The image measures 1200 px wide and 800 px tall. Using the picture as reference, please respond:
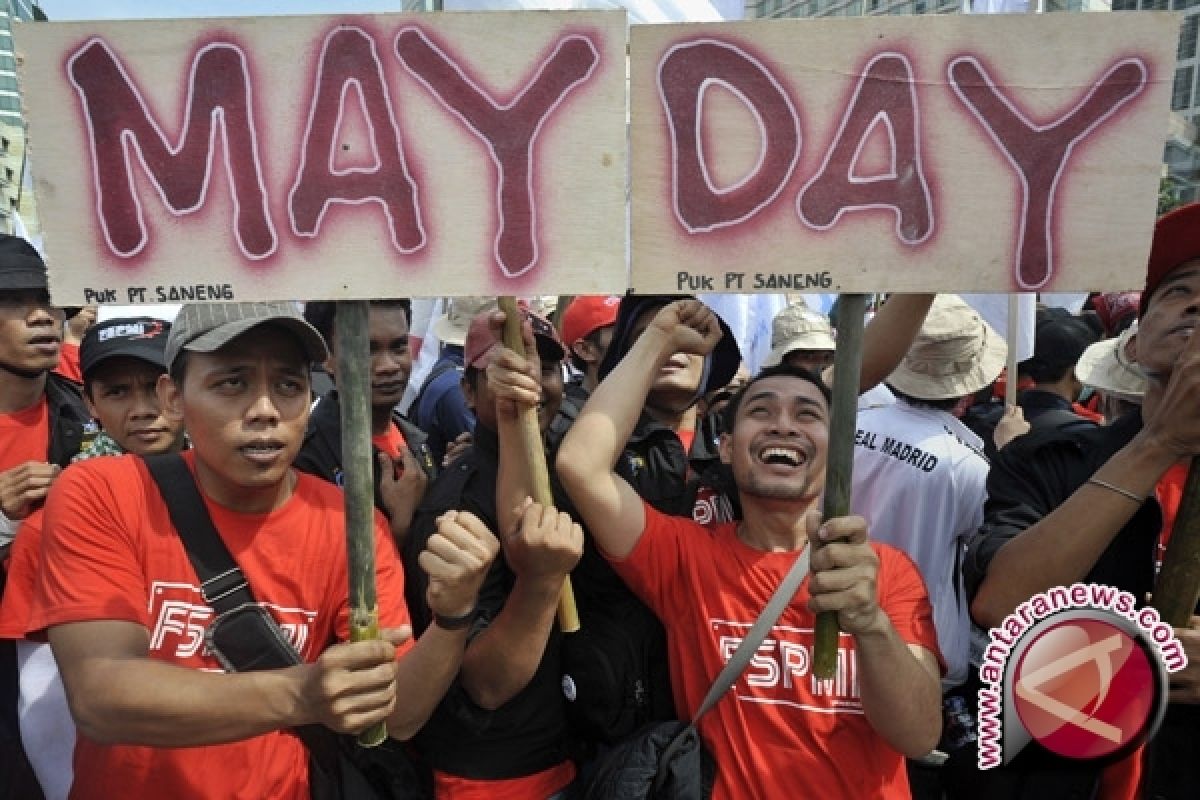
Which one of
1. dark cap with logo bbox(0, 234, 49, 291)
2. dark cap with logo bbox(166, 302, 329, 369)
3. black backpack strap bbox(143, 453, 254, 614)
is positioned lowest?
black backpack strap bbox(143, 453, 254, 614)

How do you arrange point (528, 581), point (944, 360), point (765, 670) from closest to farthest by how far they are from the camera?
1. point (528, 581)
2. point (765, 670)
3. point (944, 360)

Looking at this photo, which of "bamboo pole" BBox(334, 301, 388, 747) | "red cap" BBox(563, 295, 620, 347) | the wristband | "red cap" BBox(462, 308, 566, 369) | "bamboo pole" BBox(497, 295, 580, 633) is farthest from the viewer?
"red cap" BBox(563, 295, 620, 347)

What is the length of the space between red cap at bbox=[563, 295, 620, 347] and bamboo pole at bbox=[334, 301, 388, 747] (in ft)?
5.71

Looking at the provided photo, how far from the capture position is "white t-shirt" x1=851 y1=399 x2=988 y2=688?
9.02 ft

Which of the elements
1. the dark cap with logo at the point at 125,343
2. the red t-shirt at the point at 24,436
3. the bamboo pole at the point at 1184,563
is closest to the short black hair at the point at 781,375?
the bamboo pole at the point at 1184,563

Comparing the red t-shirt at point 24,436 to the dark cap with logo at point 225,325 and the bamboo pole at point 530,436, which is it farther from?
the bamboo pole at point 530,436

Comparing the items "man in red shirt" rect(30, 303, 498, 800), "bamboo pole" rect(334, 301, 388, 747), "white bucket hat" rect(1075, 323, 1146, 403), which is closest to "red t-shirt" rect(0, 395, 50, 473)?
"man in red shirt" rect(30, 303, 498, 800)

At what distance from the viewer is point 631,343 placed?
275 centimetres

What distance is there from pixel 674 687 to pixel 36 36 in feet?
6.33

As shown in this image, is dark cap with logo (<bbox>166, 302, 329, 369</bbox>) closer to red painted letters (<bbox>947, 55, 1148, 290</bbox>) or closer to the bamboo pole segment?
red painted letters (<bbox>947, 55, 1148, 290</bbox>)

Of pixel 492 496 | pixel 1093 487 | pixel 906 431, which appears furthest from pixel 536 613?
pixel 906 431

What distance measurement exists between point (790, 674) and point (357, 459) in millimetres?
1126
